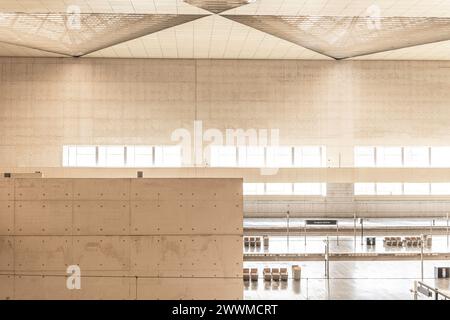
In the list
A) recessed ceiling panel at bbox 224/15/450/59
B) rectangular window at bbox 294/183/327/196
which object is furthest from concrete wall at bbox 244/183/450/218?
recessed ceiling panel at bbox 224/15/450/59

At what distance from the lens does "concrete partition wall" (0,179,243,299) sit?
33.8 feet

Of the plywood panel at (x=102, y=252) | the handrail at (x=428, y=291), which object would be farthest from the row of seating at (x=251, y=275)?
the plywood panel at (x=102, y=252)

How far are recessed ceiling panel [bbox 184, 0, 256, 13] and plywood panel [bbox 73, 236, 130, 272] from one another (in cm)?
1092

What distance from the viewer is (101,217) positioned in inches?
410

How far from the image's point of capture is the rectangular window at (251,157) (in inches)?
1076

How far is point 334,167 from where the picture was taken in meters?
26.5

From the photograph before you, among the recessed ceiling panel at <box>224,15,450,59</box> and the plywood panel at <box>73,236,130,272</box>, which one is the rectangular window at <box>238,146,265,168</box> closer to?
the recessed ceiling panel at <box>224,15,450,59</box>

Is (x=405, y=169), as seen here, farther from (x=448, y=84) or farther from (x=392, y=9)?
(x=392, y=9)

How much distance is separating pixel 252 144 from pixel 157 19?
9817 millimetres

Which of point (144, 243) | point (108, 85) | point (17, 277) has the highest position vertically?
point (108, 85)

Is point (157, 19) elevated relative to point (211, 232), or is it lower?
elevated


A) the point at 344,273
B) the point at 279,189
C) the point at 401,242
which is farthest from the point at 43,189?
the point at 279,189
